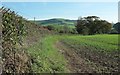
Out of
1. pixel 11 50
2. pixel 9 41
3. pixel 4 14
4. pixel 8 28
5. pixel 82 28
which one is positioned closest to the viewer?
pixel 11 50

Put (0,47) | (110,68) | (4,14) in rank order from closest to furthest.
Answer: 1. (0,47)
2. (4,14)
3. (110,68)

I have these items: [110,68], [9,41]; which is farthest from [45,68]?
[110,68]

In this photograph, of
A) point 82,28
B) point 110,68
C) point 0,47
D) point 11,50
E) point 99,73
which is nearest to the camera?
point 0,47

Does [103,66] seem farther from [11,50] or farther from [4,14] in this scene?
[11,50]

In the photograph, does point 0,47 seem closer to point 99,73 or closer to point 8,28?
point 8,28

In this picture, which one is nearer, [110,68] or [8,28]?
[8,28]

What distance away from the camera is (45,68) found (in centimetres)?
1266

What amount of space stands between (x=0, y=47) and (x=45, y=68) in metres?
3.28

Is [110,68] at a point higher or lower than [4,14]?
lower

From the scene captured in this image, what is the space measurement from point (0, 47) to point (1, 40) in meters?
0.57

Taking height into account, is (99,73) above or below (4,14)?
below

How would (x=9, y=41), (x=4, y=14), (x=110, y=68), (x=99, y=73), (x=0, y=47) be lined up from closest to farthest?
1. (x=0, y=47)
2. (x=9, y=41)
3. (x=4, y=14)
4. (x=99, y=73)
5. (x=110, y=68)

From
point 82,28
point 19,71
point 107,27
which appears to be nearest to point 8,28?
point 19,71

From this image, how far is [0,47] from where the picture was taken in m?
9.80
